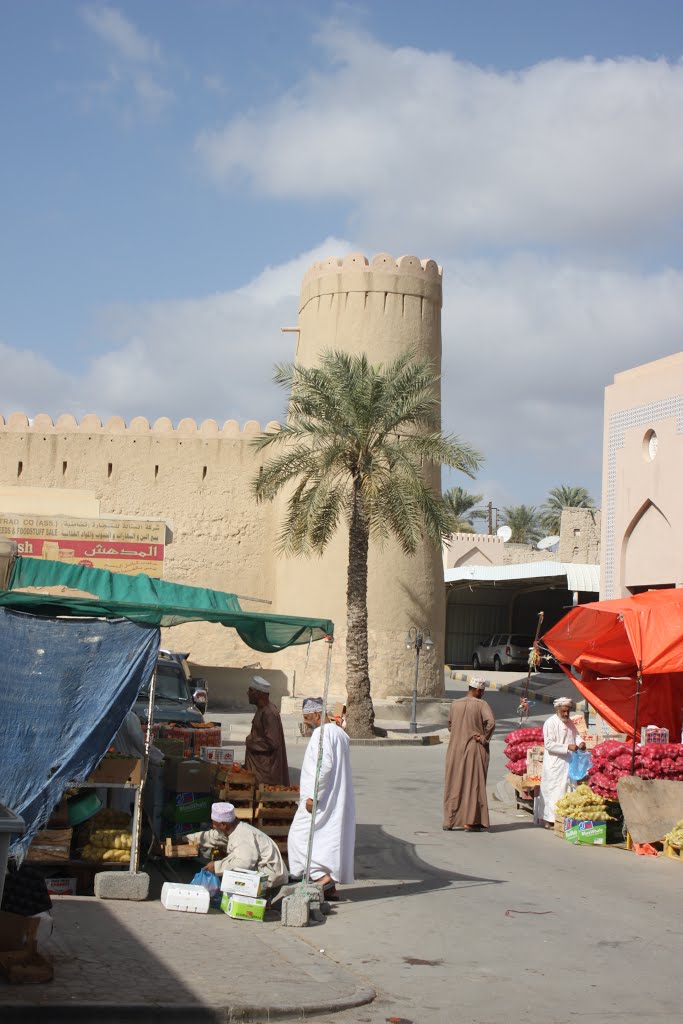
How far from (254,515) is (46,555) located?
5210 millimetres

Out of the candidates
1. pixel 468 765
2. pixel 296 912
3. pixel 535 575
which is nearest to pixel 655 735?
pixel 468 765

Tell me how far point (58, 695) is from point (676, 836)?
6.25m

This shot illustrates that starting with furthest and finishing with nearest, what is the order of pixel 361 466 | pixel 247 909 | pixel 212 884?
pixel 361 466 → pixel 212 884 → pixel 247 909

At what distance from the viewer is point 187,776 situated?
938cm

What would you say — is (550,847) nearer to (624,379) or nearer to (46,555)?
(624,379)

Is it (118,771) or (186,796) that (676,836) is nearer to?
(186,796)

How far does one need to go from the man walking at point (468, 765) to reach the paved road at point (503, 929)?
11.0 inches

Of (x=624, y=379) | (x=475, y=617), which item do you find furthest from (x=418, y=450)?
(x=475, y=617)

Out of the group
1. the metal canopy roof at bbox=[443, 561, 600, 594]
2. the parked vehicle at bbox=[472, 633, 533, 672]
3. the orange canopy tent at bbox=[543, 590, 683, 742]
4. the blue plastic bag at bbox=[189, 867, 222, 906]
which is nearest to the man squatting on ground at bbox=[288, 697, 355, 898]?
the blue plastic bag at bbox=[189, 867, 222, 906]

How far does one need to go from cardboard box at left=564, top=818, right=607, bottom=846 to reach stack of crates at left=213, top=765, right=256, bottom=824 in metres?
4.27

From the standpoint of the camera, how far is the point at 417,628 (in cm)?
2819

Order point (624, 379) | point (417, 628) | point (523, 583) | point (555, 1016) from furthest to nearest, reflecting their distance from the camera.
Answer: point (523, 583), point (417, 628), point (624, 379), point (555, 1016)

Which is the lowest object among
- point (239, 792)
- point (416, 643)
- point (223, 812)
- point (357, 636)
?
point (223, 812)

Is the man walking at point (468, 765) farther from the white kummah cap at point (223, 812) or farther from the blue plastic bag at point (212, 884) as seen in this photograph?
the blue plastic bag at point (212, 884)
